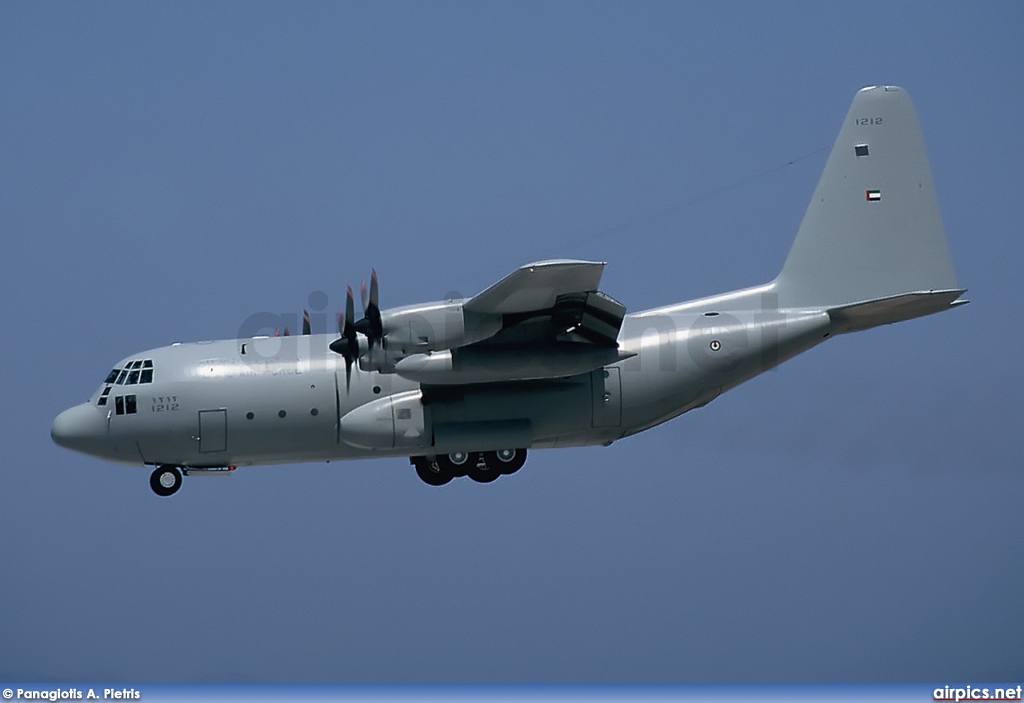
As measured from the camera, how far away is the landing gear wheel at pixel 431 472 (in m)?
27.1

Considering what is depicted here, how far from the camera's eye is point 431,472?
2720cm

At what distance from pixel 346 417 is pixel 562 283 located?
223 inches

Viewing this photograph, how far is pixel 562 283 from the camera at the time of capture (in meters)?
21.8

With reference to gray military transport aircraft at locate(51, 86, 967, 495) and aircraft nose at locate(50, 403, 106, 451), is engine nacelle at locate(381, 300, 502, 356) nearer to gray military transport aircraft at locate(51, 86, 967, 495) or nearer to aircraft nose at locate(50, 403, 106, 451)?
gray military transport aircraft at locate(51, 86, 967, 495)

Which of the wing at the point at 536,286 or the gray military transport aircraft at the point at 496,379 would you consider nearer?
the wing at the point at 536,286

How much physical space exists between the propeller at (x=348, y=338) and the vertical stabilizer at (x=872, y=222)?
904 centimetres

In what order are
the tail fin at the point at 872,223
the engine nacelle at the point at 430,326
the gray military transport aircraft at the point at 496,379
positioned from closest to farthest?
the engine nacelle at the point at 430,326
the gray military transport aircraft at the point at 496,379
the tail fin at the point at 872,223

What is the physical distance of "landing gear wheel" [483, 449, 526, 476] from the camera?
87.9ft

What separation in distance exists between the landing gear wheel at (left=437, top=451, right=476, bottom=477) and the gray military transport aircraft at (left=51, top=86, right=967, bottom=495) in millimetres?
828

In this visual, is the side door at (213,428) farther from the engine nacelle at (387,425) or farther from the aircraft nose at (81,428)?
the engine nacelle at (387,425)

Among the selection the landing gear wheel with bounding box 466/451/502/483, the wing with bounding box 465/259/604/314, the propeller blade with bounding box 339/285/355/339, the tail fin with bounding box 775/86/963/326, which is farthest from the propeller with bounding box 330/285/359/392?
the tail fin with bounding box 775/86/963/326

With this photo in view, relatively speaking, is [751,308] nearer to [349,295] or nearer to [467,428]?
[467,428]

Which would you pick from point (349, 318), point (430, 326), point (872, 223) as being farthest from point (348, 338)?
point (872, 223)

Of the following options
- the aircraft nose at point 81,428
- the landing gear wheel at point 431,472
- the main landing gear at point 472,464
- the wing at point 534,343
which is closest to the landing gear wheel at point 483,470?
the main landing gear at point 472,464
